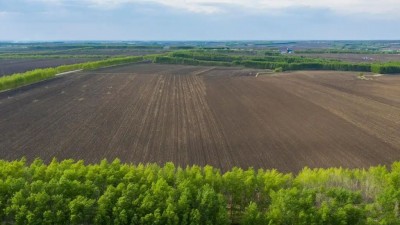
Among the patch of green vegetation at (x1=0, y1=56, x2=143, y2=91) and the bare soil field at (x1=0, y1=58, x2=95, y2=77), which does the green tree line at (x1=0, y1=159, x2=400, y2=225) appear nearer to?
the patch of green vegetation at (x1=0, y1=56, x2=143, y2=91)

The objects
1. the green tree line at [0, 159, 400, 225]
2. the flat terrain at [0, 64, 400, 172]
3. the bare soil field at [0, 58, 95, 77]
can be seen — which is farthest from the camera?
the bare soil field at [0, 58, 95, 77]

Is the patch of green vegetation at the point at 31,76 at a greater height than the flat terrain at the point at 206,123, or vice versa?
the patch of green vegetation at the point at 31,76

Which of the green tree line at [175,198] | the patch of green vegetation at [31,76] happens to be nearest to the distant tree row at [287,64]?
the patch of green vegetation at [31,76]

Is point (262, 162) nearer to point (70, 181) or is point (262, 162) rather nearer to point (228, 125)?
point (228, 125)

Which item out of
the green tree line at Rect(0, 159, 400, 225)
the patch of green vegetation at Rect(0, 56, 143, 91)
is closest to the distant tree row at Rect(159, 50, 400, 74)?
the patch of green vegetation at Rect(0, 56, 143, 91)

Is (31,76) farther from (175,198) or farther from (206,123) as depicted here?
(175,198)

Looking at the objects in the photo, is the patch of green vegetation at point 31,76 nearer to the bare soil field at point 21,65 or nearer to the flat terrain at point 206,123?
the flat terrain at point 206,123
